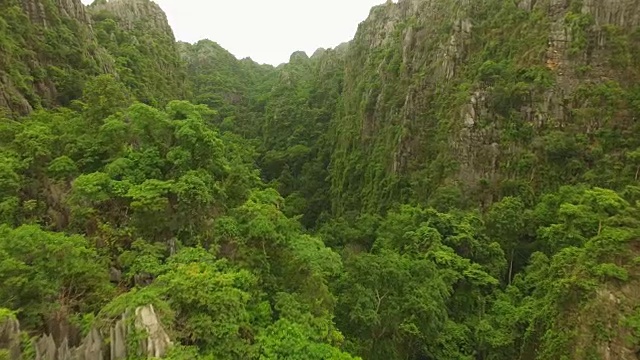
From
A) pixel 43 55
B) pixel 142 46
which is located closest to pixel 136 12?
pixel 142 46

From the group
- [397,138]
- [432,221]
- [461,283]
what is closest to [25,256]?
[461,283]

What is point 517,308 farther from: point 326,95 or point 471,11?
point 326,95

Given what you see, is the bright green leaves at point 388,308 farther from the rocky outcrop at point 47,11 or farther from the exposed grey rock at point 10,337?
the rocky outcrop at point 47,11

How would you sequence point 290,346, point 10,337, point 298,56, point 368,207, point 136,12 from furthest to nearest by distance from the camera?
point 298,56 < point 136,12 < point 368,207 < point 290,346 < point 10,337

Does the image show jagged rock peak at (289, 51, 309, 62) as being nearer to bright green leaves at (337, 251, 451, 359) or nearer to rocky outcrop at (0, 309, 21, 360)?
bright green leaves at (337, 251, 451, 359)

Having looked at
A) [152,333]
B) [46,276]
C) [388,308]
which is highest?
[46,276]

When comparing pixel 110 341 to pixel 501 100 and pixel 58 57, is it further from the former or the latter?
pixel 501 100

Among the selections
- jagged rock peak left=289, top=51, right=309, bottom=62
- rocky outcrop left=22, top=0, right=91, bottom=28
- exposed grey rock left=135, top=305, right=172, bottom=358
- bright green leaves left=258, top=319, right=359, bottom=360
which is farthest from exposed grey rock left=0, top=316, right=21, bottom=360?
jagged rock peak left=289, top=51, right=309, bottom=62
